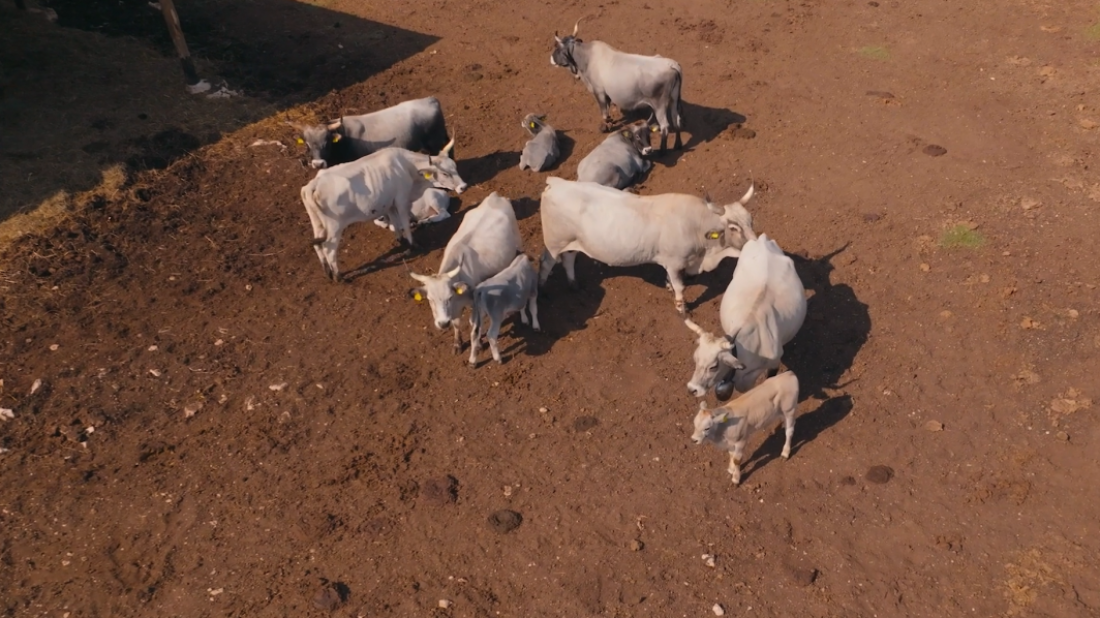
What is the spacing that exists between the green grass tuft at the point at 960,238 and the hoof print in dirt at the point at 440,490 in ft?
22.0

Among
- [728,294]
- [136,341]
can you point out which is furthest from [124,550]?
[728,294]

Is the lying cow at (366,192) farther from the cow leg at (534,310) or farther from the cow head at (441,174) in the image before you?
the cow leg at (534,310)

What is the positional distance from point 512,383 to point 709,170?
4931 mm

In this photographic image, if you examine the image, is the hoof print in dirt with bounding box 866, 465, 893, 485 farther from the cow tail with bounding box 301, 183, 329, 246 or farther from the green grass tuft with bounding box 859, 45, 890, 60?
the green grass tuft with bounding box 859, 45, 890, 60

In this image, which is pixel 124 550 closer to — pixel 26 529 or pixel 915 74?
pixel 26 529

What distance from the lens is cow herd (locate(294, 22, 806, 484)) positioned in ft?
26.7

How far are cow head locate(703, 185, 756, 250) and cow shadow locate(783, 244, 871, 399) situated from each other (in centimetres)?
119

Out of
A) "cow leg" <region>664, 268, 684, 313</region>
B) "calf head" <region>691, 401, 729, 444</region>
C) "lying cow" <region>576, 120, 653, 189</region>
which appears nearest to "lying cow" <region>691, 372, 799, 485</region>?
"calf head" <region>691, 401, 729, 444</region>

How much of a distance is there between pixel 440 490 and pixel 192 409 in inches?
120

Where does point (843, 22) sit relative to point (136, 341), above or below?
above

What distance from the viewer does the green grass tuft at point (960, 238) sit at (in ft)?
33.7

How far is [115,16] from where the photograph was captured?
1661 centimetres

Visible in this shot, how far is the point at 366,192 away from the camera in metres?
10.6

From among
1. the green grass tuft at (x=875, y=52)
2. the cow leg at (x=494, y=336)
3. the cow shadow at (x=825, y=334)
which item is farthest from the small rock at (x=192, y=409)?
the green grass tuft at (x=875, y=52)
